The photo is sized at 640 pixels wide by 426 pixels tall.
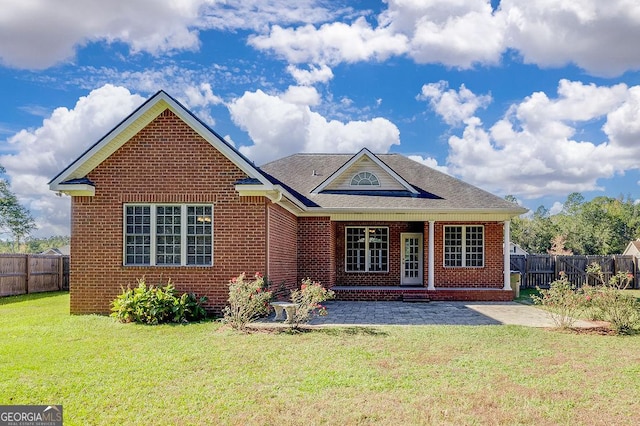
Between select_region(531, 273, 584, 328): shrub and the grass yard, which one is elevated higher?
select_region(531, 273, 584, 328): shrub

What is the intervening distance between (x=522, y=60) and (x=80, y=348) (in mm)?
16444

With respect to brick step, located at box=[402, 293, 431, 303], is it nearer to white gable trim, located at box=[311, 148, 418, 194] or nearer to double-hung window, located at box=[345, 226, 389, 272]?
double-hung window, located at box=[345, 226, 389, 272]

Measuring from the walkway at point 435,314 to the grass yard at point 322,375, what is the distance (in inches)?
54.7

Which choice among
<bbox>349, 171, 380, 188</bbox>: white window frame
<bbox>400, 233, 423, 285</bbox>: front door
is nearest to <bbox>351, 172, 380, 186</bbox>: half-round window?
<bbox>349, 171, 380, 188</bbox>: white window frame

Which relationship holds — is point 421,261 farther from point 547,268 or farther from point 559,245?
point 559,245

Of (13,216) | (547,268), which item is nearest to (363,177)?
(547,268)

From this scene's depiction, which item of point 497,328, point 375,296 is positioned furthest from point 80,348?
point 375,296

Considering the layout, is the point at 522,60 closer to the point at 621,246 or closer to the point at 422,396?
the point at 422,396

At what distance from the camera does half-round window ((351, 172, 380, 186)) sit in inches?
730

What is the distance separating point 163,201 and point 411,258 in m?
10.1

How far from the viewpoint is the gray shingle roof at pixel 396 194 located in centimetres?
1695

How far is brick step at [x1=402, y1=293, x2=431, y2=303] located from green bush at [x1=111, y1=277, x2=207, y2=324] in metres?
7.66

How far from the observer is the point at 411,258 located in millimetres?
18969

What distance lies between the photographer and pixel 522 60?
17688mm
